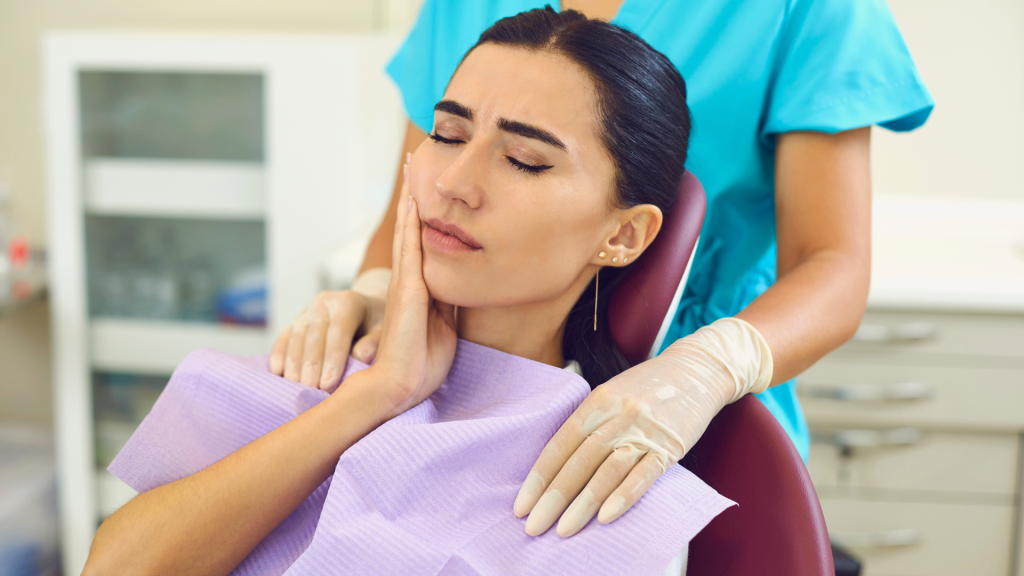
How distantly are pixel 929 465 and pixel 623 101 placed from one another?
57.9 inches

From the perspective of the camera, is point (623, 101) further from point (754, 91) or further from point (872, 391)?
point (872, 391)

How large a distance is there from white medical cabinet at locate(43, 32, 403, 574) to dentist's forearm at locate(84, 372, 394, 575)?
1291mm

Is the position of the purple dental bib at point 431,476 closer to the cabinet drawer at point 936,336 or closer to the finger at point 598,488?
the finger at point 598,488

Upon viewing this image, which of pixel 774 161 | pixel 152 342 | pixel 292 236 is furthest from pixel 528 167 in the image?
pixel 152 342

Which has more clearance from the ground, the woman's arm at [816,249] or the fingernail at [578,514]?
the woman's arm at [816,249]

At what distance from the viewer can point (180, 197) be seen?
217 centimetres

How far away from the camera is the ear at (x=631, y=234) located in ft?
2.88

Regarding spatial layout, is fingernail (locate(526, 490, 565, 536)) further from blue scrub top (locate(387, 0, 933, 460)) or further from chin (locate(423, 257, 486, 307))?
blue scrub top (locate(387, 0, 933, 460))

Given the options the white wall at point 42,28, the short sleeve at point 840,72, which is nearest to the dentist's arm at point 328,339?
the short sleeve at point 840,72

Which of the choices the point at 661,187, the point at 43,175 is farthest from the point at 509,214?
the point at 43,175

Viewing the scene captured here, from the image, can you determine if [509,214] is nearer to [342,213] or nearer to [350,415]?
[350,415]

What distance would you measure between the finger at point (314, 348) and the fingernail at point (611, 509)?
1.31 ft

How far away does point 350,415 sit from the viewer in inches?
31.2

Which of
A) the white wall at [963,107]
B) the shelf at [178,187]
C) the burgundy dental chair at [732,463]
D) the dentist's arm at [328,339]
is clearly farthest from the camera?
the shelf at [178,187]
